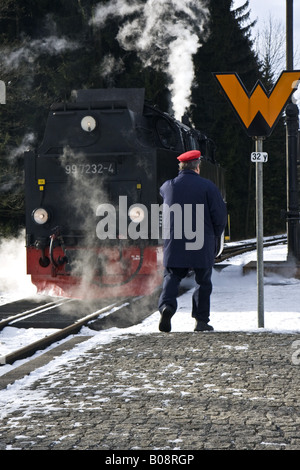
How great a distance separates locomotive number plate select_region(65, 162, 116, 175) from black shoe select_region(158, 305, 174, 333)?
388 centimetres

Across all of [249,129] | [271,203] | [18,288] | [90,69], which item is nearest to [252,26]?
[271,203]

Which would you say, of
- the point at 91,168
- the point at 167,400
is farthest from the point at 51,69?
the point at 167,400

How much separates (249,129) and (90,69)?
17.7 metres

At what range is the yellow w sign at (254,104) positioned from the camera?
7.08 meters

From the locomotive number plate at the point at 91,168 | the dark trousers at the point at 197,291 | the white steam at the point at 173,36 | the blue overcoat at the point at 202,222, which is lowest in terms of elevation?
the dark trousers at the point at 197,291

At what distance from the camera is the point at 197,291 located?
23.3ft

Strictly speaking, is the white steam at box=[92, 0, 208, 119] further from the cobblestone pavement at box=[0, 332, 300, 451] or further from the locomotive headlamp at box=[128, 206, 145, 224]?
the cobblestone pavement at box=[0, 332, 300, 451]

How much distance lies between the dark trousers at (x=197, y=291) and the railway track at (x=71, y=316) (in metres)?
1.14

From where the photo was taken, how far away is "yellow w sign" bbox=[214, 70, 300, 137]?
279 inches

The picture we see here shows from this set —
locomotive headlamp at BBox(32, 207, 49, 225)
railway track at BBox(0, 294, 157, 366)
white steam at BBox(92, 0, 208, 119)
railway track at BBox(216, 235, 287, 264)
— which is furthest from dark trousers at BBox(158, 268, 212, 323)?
white steam at BBox(92, 0, 208, 119)

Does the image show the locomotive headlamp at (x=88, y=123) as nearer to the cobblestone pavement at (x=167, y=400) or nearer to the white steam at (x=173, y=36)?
the cobblestone pavement at (x=167, y=400)

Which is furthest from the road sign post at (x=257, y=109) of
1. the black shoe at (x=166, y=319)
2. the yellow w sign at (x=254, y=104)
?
the black shoe at (x=166, y=319)

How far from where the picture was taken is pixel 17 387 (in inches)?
198
